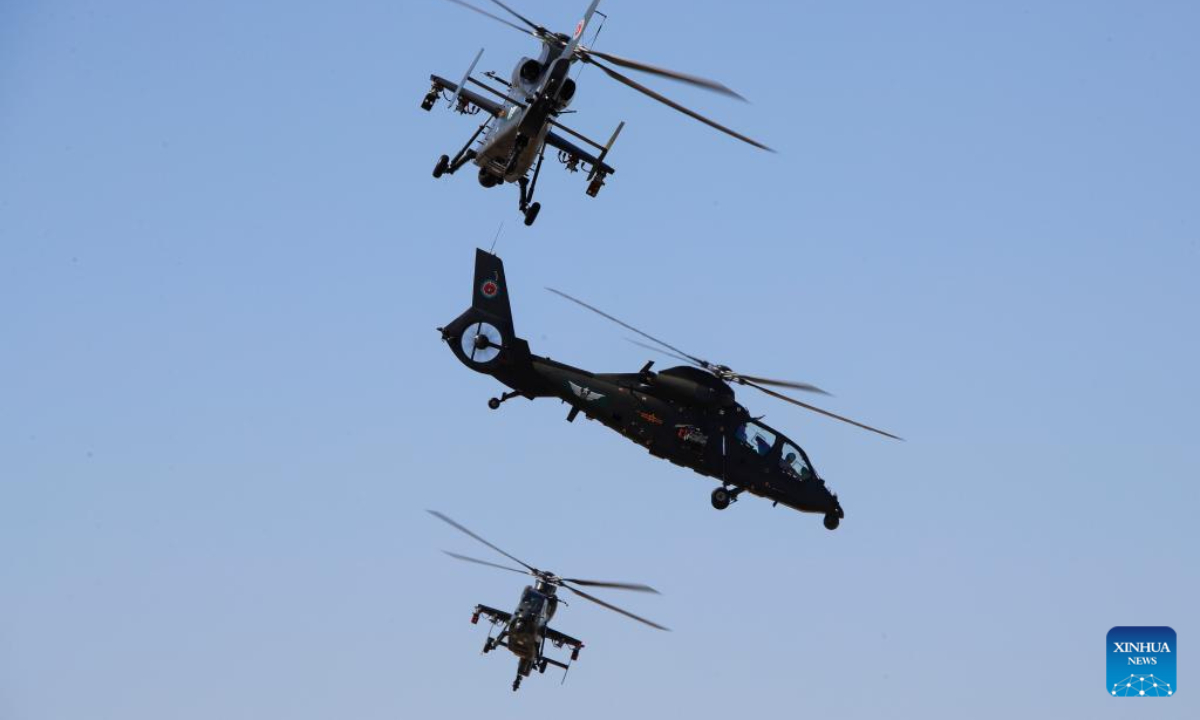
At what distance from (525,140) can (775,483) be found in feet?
42.7

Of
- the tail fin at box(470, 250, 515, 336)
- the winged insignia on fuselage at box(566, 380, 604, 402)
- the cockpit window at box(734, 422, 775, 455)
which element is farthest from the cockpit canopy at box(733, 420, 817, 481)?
the tail fin at box(470, 250, 515, 336)

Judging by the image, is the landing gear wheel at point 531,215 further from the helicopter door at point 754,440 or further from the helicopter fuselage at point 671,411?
the helicopter door at point 754,440

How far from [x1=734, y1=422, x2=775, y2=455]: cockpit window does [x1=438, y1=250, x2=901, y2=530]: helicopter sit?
0.03 meters

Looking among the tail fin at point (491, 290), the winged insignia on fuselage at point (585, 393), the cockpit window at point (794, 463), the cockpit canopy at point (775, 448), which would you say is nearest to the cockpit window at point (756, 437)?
the cockpit canopy at point (775, 448)

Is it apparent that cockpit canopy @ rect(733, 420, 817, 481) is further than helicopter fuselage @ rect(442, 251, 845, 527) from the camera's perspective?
Yes

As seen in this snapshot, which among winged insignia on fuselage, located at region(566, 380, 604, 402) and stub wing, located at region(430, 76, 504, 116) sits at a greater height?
stub wing, located at region(430, 76, 504, 116)

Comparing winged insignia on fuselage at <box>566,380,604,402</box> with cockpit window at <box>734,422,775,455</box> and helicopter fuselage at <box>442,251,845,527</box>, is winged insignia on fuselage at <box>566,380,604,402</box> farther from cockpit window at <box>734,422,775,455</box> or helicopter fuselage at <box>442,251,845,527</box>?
cockpit window at <box>734,422,775,455</box>

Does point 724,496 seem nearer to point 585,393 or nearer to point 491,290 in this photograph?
point 585,393

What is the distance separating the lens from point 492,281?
58125mm

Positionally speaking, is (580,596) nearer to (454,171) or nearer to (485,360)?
(485,360)

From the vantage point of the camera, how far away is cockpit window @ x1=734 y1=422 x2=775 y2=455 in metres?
55.2

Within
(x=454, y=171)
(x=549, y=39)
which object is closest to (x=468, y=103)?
(x=454, y=171)

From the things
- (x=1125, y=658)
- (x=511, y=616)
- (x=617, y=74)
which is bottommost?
(x=511, y=616)

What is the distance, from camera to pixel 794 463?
5609cm
